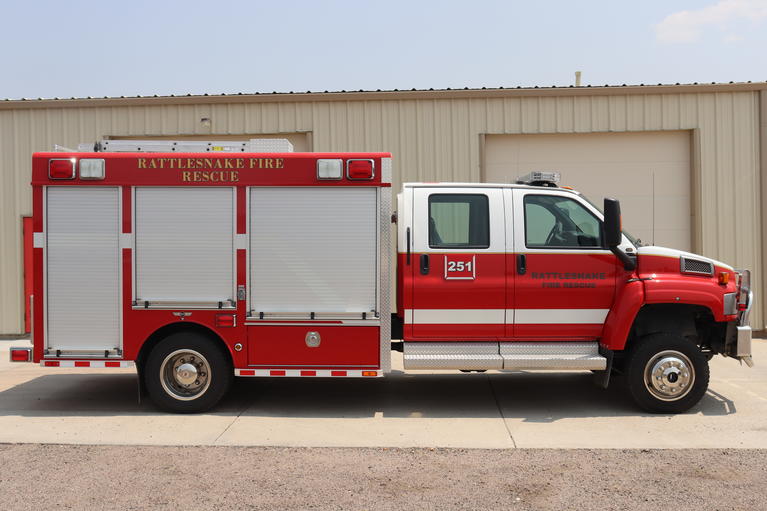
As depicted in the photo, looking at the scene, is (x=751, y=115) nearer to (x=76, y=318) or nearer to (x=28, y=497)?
(x=76, y=318)

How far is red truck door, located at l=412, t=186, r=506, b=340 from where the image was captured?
6.83 metres

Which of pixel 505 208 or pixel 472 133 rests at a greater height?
pixel 472 133

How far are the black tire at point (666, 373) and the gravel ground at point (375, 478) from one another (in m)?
1.19

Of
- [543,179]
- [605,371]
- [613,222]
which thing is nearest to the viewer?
[613,222]

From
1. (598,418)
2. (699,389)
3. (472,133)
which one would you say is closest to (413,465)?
(598,418)

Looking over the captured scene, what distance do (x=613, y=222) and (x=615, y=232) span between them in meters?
0.10

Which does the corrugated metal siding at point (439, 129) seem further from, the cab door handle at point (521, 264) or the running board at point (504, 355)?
the running board at point (504, 355)

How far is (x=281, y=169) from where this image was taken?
6844mm

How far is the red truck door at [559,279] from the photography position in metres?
6.87

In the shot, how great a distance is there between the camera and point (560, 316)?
6906 mm

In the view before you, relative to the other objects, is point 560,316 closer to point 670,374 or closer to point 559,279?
point 559,279

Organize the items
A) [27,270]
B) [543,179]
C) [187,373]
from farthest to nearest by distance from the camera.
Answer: [27,270] → [543,179] → [187,373]

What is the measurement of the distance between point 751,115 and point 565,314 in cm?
768

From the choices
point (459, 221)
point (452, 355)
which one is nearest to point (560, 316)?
point (452, 355)
